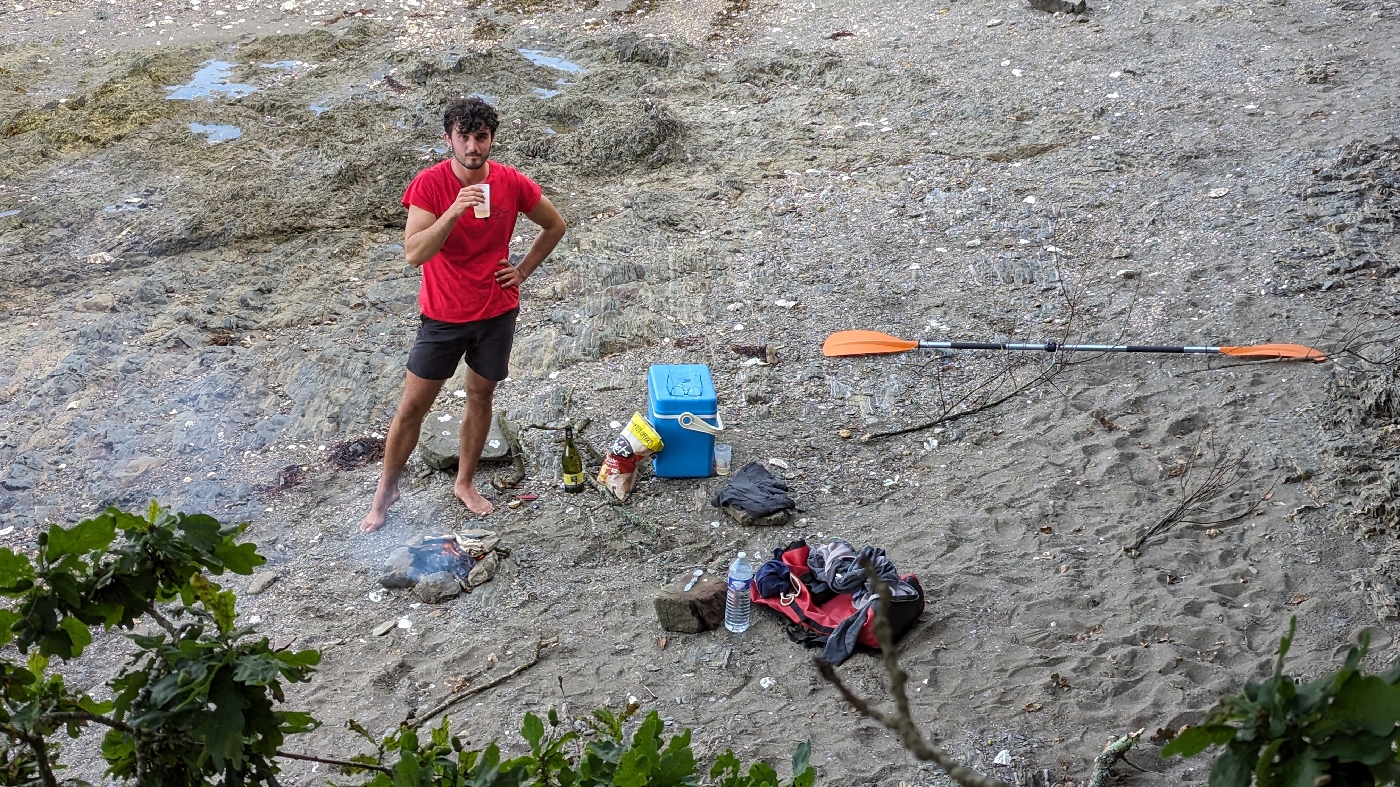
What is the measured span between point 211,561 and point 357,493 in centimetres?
391

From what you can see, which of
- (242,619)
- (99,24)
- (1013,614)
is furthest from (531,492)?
(99,24)

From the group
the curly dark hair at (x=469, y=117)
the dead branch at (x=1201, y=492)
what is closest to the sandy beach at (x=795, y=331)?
the dead branch at (x=1201, y=492)

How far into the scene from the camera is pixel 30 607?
1.39 metres

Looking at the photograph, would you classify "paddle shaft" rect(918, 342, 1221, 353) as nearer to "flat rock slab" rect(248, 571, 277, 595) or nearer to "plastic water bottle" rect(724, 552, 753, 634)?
"plastic water bottle" rect(724, 552, 753, 634)

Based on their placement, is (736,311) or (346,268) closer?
(736,311)

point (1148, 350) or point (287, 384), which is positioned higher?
point (1148, 350)

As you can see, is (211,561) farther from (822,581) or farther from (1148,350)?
(1148,350)

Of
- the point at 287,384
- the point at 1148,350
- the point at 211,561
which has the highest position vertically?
the point at 211,561

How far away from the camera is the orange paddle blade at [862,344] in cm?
591


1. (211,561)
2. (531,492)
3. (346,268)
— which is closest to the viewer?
(211,561)

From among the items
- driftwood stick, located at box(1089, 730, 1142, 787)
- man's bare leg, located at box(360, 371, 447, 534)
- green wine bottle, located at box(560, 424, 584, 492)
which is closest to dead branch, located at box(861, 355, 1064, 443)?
green wine bottle, located at box(560, 424, 584, 492)

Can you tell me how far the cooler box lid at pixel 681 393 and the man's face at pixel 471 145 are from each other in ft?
4.59

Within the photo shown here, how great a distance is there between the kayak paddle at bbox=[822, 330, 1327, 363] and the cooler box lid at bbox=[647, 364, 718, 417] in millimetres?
1221

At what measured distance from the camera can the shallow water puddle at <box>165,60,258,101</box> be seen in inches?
398
